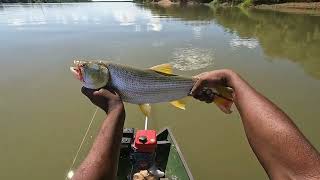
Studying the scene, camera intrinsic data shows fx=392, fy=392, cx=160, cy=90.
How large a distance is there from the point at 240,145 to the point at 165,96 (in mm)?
7476

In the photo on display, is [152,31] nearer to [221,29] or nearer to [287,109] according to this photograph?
[221,29]

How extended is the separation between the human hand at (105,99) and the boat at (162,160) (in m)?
4.10

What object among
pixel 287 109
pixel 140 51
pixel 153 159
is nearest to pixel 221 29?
pixel 140 51

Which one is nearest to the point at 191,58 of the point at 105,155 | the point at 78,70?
the point at 78,70

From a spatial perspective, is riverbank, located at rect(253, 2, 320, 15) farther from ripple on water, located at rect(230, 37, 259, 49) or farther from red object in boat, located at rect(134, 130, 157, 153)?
red object in boat, located at rect(134, 130, 157, 153)

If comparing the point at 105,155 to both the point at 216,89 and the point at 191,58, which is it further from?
the point at 191,58

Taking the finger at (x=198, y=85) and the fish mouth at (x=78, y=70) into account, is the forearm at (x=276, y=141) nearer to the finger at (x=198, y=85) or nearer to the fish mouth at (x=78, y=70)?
the finger at (x=198, y=85)

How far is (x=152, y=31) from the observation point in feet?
111

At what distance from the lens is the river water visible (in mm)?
10117

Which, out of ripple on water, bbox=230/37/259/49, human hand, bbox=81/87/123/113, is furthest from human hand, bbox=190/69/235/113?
ripple on water, bbox=230/37/259/49

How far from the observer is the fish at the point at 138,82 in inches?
131

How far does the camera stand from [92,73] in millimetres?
3295

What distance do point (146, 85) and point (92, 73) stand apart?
0.51 m

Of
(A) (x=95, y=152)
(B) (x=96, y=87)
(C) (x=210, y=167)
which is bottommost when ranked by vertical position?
(C) (x=210, y=167)
